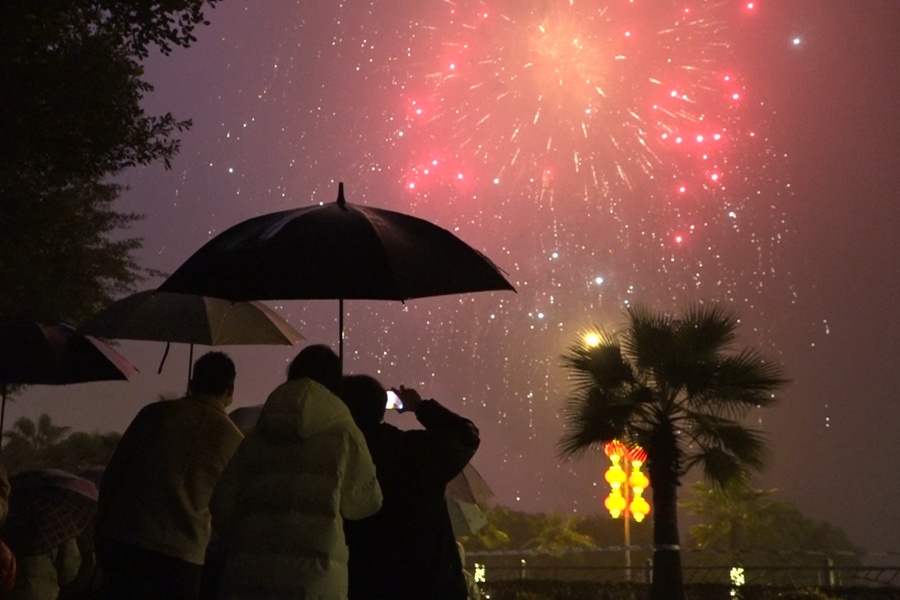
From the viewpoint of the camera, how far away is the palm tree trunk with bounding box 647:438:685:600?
17.3 metres

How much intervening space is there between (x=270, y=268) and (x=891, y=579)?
16864mm

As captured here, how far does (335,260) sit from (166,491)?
1243mm

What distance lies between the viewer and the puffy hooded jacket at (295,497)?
395cm

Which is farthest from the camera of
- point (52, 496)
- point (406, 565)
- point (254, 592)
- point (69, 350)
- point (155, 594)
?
point (69, 350)

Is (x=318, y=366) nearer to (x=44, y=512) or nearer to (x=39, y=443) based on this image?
(x=44, y=512)

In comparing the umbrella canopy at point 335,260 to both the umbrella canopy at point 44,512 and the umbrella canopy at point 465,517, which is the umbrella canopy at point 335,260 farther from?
the umbrella canopy at point 465,517

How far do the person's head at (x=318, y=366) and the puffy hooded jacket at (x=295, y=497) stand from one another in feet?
0.32

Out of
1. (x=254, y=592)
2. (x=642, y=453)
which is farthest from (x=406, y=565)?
(x=642, y=453)

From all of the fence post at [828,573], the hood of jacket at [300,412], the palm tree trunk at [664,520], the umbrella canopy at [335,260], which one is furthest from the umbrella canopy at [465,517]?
the fence post at [828,573]

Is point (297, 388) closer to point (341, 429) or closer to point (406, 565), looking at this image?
point (341, 429)

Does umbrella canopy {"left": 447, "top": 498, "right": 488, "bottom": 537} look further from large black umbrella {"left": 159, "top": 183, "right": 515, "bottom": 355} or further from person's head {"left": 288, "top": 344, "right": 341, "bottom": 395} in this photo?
person's head {"left": 288, "top": 344, "right": 341, "bottom": 395}

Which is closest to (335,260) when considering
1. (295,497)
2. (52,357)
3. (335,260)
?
(335,260)

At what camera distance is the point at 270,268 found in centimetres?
503

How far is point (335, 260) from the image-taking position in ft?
16.6
